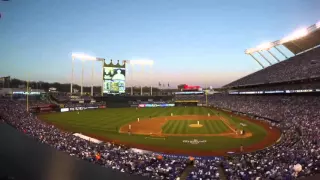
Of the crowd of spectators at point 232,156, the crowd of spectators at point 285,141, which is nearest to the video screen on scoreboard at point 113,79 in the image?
the crowd of spectators at point 232,156

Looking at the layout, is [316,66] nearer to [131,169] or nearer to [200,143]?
[200,143]

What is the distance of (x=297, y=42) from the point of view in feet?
176

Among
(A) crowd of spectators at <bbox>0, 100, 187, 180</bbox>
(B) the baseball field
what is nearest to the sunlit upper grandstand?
(B) the baseball field

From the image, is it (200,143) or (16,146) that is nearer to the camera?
(16,146)

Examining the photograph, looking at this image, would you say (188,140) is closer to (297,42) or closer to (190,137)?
(190,137)

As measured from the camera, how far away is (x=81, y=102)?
240 ft

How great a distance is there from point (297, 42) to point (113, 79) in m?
42.8

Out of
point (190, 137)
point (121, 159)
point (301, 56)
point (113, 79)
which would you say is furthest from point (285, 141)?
point (113, 79)

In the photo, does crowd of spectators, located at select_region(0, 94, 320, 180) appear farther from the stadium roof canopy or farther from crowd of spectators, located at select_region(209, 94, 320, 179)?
the stadium roof canopy

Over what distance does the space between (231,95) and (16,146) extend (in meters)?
66.3

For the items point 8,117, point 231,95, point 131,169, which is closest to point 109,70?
point 8,117

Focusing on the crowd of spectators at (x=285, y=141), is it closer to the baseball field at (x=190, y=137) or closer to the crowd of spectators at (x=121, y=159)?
the baseball field at (x=190, y=137)

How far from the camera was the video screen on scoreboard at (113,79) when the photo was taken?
6231cm

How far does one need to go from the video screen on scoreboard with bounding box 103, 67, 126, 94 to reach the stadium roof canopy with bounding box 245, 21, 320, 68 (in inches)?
1354
